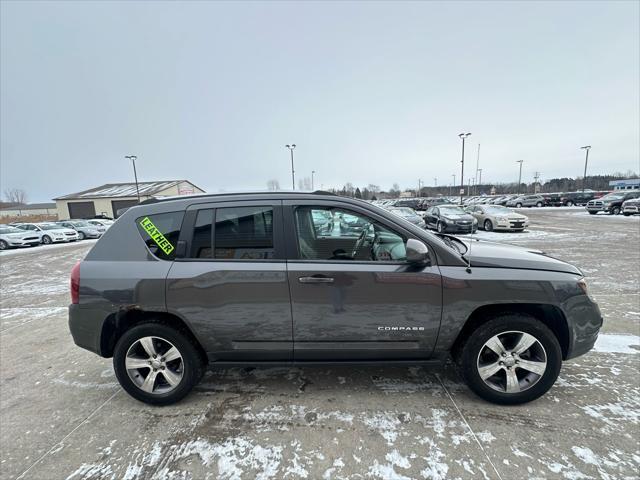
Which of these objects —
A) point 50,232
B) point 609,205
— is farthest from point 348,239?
point 609,205

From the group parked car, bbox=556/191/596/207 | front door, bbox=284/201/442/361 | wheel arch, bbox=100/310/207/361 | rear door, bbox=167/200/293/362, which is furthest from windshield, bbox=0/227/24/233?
parked car, bbox=556/191/596/207

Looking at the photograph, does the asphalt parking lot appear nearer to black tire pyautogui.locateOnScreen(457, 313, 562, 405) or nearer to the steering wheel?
black tire pyautogui.locateOnScreen(457, 313, 562, 405)

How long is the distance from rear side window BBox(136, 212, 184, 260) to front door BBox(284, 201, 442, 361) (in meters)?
0.99

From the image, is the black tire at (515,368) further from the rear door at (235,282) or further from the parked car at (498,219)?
the parked car at (498,219)

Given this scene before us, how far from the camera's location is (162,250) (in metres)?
2.64

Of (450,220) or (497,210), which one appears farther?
(497,210)

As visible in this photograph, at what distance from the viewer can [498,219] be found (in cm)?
1568

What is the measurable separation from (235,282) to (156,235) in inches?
33.7

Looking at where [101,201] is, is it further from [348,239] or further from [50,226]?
[348,239]

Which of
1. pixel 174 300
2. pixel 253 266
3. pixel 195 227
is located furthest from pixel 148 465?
pixel 195 227

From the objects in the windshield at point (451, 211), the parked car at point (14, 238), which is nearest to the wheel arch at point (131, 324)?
the windshield at point (451, 211)

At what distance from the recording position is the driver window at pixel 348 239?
259 cm

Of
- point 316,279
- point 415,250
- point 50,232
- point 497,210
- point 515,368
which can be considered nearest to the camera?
point 415,250

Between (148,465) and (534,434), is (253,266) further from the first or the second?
(534,434)
